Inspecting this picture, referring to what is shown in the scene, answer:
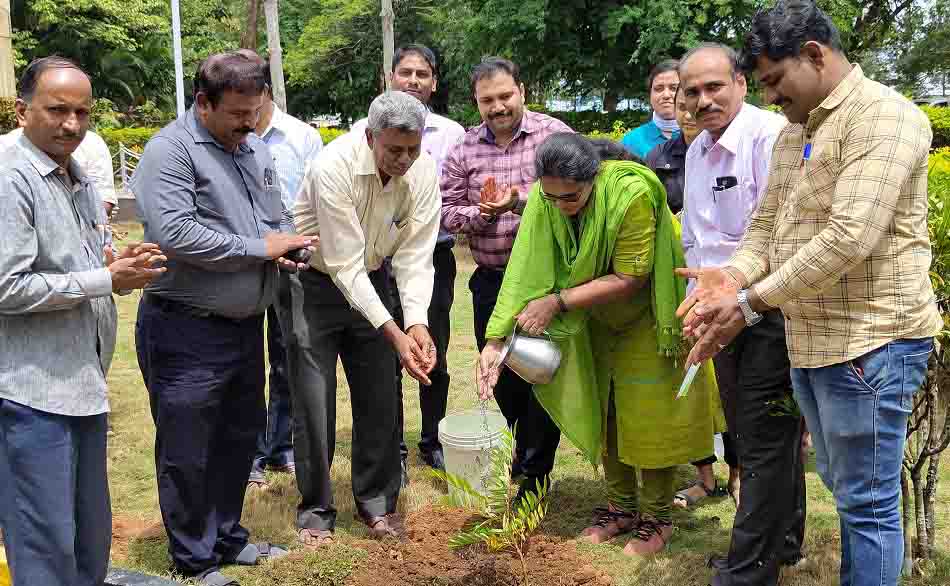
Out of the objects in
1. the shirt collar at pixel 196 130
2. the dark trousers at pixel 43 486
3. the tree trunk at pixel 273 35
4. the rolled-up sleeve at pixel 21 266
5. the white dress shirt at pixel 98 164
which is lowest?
the dark trousers at pixel 43 486

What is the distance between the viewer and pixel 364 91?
111ft

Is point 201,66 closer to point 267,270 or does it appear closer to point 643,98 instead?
point 267,270

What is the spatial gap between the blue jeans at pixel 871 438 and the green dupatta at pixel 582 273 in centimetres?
102

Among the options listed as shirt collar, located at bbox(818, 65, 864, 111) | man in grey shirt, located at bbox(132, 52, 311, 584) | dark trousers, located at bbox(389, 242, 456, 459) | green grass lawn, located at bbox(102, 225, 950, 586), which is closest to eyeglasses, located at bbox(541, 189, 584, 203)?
man in grey shirt, located at bbox(132, 52, 311, 584)

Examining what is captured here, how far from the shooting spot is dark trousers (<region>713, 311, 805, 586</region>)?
3.14m

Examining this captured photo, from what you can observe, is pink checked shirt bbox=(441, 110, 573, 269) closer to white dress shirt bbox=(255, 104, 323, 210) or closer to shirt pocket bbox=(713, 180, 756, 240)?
white dress shirt bbox=(255, 104, 323, 210)

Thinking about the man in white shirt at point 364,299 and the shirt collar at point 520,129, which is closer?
the man in white shirt at point 364,299

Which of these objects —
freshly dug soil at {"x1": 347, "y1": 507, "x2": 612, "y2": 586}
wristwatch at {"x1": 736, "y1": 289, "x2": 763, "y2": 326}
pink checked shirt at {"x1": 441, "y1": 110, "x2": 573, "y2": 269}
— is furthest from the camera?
pink checked shirt at {"x1": 441, "y1": 110, "x2": 573, "y2": 269}

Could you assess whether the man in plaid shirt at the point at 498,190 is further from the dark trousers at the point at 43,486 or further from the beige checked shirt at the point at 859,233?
the dark trousers at the point at 43,486

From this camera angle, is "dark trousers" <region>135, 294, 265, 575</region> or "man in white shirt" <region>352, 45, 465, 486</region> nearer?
"dark trousers" <region>135, 294, 265, 575</region>

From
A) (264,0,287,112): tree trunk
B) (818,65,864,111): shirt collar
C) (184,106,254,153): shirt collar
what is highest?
(264,0,287,112): tree trunk

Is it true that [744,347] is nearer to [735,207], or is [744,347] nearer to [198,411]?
[735,207]

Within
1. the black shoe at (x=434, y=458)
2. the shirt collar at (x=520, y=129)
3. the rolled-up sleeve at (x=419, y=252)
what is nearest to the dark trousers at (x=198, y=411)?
the rolled-up sleeve at (x=419, y=252)

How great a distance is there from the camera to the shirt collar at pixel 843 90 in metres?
2.54
